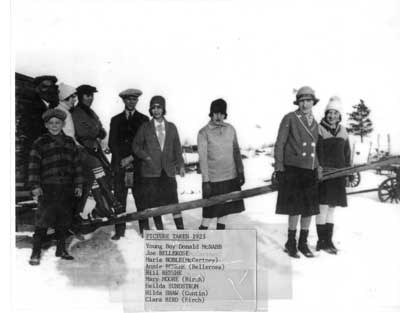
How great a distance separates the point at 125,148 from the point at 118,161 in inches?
6.0

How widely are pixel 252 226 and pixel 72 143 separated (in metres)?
1.96

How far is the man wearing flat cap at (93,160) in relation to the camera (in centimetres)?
405

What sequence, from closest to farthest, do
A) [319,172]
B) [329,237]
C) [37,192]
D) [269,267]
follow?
[37,192] → [319,172] → [269,267] → [329,237]

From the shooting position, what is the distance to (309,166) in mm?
3889

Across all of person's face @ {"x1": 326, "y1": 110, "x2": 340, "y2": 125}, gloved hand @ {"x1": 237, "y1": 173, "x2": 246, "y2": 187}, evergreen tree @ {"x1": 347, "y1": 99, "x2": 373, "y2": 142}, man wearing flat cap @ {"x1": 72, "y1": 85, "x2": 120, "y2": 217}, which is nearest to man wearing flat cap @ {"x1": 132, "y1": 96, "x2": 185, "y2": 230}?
man wearing flat cap @ {"x1": 72, "y1": 85, "x2": 120, "y2": 217}

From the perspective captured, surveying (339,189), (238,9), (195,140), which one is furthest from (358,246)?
(238,9)

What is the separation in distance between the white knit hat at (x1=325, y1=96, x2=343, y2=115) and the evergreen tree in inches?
6.5

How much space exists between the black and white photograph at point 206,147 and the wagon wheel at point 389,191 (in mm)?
15

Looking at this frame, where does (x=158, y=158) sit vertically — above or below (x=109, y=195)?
above

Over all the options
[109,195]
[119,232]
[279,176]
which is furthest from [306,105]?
[119,232]

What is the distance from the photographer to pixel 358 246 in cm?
418

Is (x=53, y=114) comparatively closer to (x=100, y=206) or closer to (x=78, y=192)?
(x=78, y=192)

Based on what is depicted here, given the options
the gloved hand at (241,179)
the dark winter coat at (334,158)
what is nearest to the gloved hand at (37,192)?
the gloved hand at (241,179)

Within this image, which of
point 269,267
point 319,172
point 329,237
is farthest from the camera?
point 329,237
